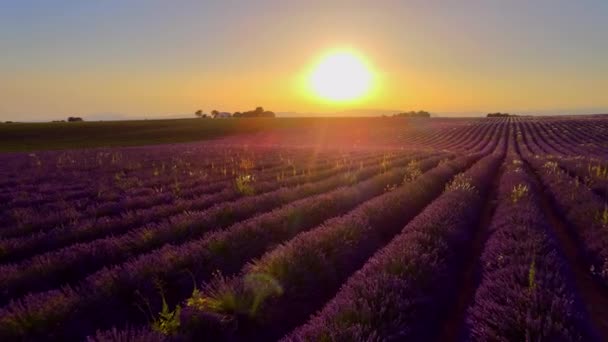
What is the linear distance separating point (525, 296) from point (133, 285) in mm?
3959

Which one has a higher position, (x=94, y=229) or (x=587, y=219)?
(x=94, y=229)

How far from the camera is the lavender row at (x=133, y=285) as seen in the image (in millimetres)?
3746

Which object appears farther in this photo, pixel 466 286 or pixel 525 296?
pixel 466 286

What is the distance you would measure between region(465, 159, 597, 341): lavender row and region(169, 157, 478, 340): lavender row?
1.66m

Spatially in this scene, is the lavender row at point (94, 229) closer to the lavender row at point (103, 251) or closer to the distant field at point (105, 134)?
the lavender row at point (103, 251)

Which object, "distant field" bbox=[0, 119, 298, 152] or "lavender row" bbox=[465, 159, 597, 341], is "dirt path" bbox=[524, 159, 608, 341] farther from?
"distant field" bbox=[0, 119, 298, 152]

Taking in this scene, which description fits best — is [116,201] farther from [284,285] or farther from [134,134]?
[134,134]

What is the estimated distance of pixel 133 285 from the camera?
15.0 feet

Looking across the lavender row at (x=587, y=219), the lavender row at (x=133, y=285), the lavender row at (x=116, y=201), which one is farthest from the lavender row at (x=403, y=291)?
the lavender row at (x=116, y=201)

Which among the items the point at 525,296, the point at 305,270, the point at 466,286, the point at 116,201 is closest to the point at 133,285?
the point at 305,270

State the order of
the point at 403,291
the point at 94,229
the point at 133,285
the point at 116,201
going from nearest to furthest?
1. the point at 403,291
2. the point at 133,285
3. the point at 94,229
4. the point at 116,201

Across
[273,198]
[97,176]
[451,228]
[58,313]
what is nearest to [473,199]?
[451,228]

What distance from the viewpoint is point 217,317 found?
380 centimetres

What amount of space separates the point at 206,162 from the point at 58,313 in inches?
591
